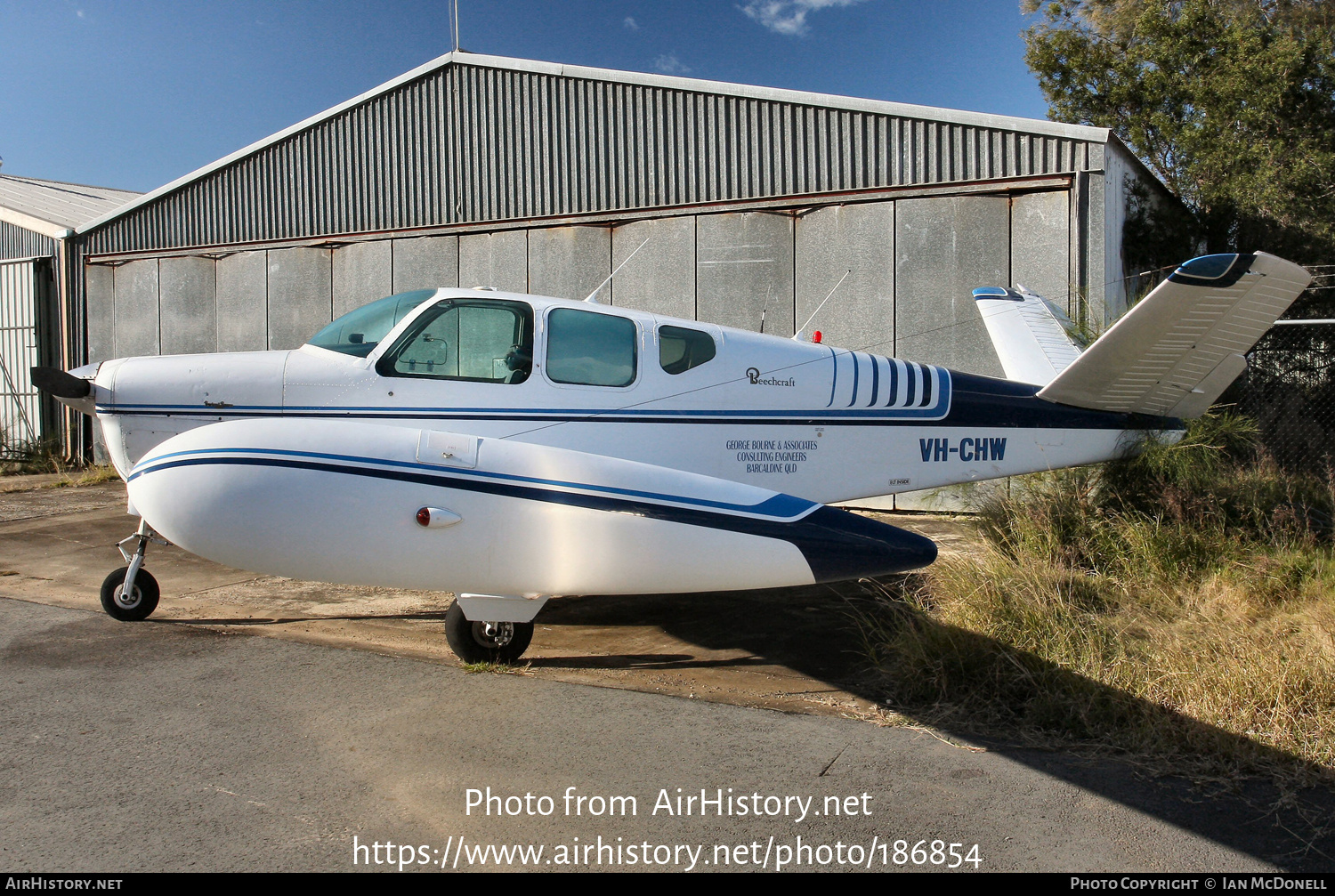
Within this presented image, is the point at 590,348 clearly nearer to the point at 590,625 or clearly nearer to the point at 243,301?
the point at 590,625

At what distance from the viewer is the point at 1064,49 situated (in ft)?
64.0

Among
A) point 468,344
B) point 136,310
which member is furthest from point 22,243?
point 468,344

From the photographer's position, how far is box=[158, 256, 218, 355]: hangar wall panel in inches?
536

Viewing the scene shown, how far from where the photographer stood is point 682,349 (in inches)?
204

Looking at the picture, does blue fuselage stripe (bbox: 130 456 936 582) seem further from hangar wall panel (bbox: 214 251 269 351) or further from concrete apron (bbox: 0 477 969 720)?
hangar wall panel (bbox: 214 251 269 351)

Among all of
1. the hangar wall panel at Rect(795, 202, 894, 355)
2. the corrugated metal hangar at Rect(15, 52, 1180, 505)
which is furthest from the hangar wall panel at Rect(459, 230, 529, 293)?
the hangar wall panel at Rect(795, 202, 894, 355)

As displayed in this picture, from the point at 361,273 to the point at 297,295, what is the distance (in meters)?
1.19

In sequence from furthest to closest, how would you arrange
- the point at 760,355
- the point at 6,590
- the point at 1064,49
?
the point at 1064,49 < the point at 6,590 < the point at 760,355

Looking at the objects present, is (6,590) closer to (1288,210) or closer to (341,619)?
(341,619)

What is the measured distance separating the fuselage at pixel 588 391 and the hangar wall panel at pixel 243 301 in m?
8.57

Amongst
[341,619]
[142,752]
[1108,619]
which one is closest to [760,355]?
[1108,619]

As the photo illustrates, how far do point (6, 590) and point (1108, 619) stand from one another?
744cm

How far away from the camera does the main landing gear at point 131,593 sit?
5402 millimetres

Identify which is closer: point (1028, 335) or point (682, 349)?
point (682, 349)
